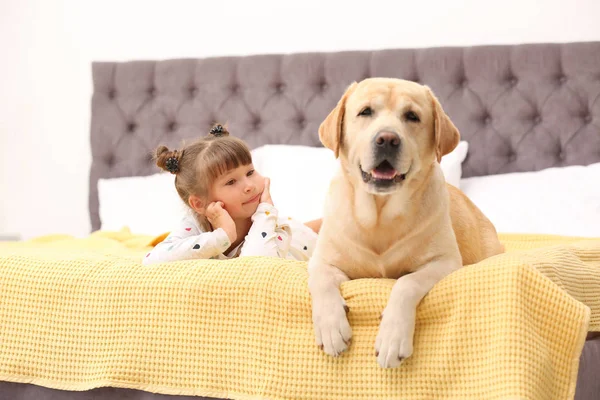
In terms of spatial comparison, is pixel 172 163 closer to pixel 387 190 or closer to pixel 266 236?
pixel 266 236

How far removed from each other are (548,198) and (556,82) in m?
0.79

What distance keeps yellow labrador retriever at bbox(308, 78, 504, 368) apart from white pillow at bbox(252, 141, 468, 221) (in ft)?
4.24

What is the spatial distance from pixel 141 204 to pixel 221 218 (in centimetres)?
132

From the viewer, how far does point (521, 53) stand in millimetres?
3494

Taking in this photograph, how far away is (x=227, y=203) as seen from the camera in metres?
2.47

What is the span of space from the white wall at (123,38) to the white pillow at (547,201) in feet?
2.86

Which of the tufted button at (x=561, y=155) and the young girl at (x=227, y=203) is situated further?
the tufted button at (x=561, y=155)

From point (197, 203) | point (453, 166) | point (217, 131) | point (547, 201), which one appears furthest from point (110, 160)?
point (547, 201)

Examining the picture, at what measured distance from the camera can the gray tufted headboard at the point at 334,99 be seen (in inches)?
135

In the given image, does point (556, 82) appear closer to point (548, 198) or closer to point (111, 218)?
point (548, 198)

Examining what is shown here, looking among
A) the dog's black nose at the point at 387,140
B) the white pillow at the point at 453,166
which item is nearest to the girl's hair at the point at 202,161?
the dog's black nose at the point at 387,140

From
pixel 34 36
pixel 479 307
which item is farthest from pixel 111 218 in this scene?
pixel 479 307

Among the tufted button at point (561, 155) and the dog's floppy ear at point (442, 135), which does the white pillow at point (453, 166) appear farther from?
the dog's floppy ear at point (442, 135)

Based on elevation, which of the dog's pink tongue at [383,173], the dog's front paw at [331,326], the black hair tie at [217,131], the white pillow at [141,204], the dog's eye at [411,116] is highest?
the dog's eye at [411,116]
